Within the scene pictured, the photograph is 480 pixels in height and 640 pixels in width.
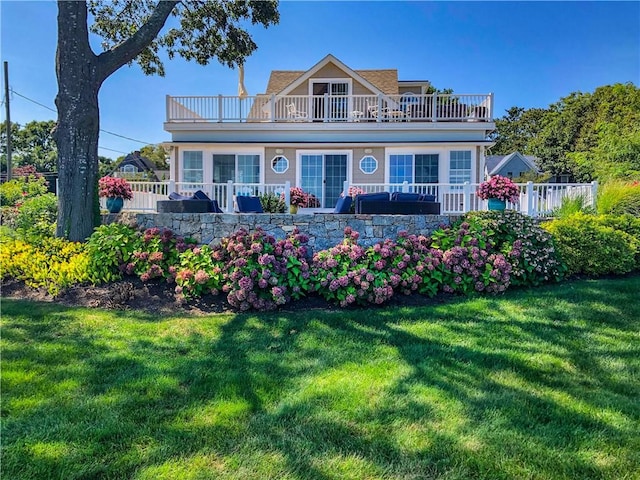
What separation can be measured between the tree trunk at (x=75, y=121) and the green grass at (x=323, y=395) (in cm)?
228

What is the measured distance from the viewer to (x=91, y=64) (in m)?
6.41

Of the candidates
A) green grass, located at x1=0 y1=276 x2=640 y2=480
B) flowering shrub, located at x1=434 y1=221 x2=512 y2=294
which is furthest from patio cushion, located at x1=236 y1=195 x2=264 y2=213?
flowering shrub, located at x1=434 y1=221 x2=512 y2=294

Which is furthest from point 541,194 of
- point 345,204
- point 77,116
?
point 77,116

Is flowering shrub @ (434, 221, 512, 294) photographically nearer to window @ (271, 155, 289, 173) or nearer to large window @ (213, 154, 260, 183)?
window @ (271, 155, 289, 173)

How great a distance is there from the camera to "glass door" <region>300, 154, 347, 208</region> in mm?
13117

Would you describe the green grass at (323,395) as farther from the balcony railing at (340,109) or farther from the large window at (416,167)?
the balcony railing at (340,109)

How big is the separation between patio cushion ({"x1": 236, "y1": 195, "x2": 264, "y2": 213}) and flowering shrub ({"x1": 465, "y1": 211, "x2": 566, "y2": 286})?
14.6ft

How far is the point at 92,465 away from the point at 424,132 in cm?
1233

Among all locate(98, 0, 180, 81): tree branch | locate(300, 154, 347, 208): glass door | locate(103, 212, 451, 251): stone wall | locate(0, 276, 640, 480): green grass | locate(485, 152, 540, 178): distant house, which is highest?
locate(485, 152, 540, 178): distant house

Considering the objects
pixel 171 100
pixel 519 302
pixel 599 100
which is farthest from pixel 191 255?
pixel 599 100

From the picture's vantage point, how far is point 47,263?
5770mm

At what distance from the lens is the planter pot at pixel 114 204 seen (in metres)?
8.47

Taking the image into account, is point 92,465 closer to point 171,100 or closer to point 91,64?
point 91,64

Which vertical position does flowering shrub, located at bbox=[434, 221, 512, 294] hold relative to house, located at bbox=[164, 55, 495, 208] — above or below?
below
